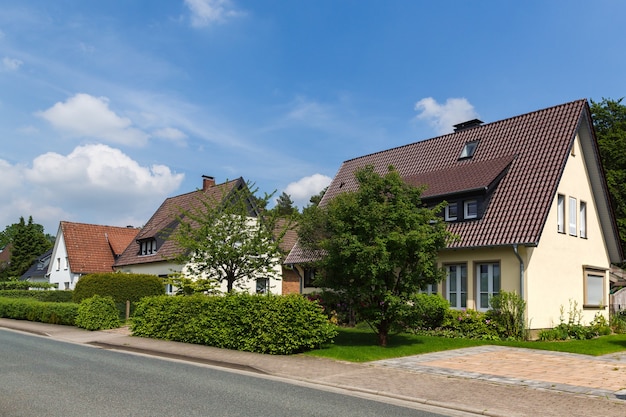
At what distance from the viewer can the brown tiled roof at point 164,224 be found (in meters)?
37.7

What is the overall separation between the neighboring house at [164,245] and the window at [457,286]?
15.0 m

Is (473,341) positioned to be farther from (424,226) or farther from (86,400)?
(86,400)

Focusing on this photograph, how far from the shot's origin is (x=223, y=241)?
24.3 metres

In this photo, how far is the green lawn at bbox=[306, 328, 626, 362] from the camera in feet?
50.2

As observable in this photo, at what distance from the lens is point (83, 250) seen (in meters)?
46.6

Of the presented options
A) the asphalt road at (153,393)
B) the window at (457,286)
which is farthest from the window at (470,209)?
the asphalt road at (153,393)

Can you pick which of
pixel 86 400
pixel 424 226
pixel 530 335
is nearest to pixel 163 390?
pixel 86 400

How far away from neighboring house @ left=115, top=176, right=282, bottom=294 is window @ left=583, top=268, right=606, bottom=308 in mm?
17659

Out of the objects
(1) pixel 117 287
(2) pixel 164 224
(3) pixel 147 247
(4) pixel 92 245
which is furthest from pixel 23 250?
(1) pixel 117 287

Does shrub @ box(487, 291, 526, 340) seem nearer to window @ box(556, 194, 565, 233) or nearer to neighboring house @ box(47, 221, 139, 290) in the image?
window @ box(556, 194, 565, 233)

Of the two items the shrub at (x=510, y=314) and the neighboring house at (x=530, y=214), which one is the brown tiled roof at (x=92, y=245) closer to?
the neighboring house at (x=530, y=214)

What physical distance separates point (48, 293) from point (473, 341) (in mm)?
26537

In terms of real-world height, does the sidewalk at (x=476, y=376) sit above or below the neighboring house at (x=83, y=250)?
below

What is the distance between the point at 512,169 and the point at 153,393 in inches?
661
